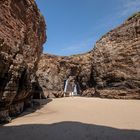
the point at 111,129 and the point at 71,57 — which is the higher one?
the point at 71,57

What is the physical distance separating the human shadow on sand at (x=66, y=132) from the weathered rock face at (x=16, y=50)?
5.10 feet

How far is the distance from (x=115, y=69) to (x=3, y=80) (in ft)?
33.6

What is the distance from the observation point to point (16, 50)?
777 centimetres

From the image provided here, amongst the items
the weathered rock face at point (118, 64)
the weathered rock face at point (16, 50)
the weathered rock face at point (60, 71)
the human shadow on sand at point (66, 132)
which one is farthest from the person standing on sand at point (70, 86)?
the human shadow on sand at point (66, 132)

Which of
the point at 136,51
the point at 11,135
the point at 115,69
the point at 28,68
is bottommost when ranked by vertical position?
the point at 11,135

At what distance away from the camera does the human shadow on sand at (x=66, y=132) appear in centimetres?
479

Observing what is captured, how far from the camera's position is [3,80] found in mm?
6844

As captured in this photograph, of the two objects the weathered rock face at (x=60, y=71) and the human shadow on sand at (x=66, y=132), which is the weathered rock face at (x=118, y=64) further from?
the human shadow on sand at (x=66, y=132)

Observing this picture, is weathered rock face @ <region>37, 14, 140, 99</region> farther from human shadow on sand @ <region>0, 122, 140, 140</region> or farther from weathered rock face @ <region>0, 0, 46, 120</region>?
human shadow on sand @ <region>0, 122, 140, 140</region>

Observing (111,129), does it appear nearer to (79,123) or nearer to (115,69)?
(79,123)

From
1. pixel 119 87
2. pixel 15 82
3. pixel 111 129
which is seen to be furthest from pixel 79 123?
pixel 119 87

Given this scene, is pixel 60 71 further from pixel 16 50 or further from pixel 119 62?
pixel 16 50

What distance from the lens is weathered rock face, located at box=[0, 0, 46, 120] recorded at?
6.94m

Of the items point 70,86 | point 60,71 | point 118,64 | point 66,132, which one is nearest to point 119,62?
point 118,64
